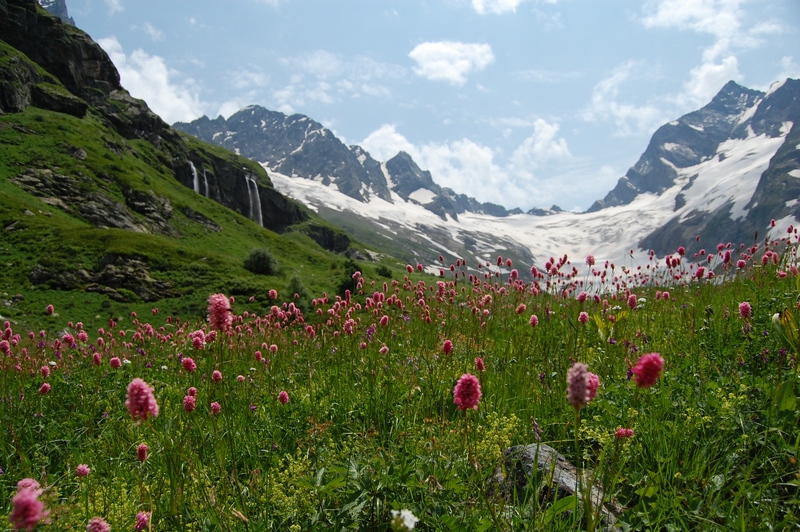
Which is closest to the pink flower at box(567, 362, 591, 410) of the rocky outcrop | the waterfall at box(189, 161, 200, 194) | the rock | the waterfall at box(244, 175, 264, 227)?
the rock

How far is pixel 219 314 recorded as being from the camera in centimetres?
294

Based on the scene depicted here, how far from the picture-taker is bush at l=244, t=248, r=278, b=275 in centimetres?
4959

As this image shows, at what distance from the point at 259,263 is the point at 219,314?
4940 cm

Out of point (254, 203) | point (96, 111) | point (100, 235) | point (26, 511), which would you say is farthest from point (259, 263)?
point (254, 203)

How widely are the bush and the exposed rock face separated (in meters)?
18.6

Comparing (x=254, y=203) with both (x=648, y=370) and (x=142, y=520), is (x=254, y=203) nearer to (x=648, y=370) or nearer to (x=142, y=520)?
(x=142, y=520)

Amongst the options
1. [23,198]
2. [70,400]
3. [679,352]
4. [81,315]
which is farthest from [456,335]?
[23,198]

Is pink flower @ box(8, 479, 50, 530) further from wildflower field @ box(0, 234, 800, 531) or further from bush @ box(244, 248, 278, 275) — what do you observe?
bush @ box(244, 248, 278, 275)

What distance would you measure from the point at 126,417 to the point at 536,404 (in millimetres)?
4403

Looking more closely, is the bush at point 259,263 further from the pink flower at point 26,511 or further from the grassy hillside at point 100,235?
the pink flower at point 26,511

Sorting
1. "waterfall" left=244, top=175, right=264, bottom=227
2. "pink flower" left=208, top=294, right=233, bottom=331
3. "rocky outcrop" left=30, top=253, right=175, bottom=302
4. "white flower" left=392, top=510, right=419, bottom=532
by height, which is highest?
"waterfall" left=244, top=175, right=264, bottom=227

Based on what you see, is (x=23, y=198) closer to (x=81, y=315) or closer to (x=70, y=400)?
(x=81, y=315)

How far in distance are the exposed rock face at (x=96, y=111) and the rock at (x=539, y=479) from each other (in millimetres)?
61641

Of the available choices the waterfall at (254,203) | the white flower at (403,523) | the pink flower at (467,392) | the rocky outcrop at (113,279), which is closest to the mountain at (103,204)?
the rocky outcrop at (113,279)
